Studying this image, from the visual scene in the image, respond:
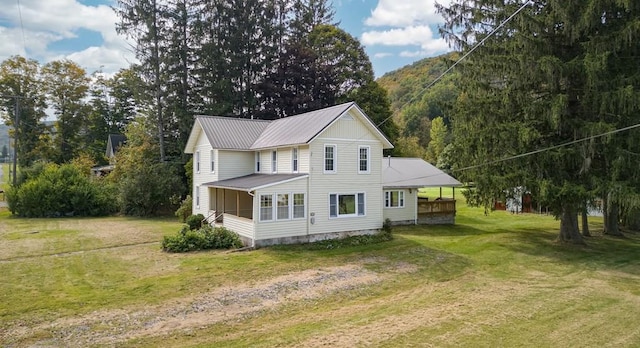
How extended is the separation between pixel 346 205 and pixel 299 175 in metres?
2.89

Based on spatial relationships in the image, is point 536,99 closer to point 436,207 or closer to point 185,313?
point 436,207

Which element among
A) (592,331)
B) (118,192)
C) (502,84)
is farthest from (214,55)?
(592,331)

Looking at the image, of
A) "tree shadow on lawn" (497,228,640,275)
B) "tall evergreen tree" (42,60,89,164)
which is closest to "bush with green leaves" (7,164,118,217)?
"tall evergreen tree" (42,60,89,164)

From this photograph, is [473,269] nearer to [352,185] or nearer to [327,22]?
[352,185]

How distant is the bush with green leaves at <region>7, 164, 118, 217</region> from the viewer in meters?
29.3

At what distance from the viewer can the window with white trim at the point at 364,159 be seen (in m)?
20.2

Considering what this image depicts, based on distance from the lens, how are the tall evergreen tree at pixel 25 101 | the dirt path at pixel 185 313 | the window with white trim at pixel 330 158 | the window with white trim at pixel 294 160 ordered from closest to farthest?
the dirt path at pixel 185 313, the window with white trim at pixel 330 158, the window with white trim at pixel 294 160, the tall evergreen tree at pixel 25 101

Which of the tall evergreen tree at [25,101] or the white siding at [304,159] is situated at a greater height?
the tall evergreen tree at [25,101]

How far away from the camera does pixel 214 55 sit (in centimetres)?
3594

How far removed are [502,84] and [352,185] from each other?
327 inches

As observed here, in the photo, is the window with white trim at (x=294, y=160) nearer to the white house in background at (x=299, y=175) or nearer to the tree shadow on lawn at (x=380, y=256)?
the white house in background at (x=299, y=175)

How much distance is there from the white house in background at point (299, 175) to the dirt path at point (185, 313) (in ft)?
16.4

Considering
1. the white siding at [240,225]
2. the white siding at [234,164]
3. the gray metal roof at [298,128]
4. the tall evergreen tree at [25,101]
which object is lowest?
the white siding at [240,225]

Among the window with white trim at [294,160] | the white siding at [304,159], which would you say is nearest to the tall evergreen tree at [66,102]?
the window with white trim at [294,160]
